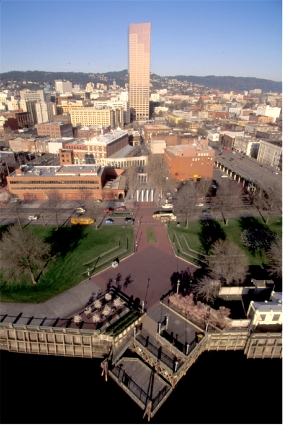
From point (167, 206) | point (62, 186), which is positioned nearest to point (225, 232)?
point (167, 206)

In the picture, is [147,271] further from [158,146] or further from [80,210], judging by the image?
[158,146]

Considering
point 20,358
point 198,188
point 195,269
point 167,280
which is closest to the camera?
point 20,358

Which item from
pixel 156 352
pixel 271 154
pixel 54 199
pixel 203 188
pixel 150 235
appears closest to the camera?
pixel 156 352

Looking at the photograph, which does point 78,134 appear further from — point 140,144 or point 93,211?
point 93,211

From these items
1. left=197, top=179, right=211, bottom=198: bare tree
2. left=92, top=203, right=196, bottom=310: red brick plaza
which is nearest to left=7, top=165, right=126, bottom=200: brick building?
left=92, top=203, right=196, bottom=310: red brick plaza

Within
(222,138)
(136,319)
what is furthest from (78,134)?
(136,319)

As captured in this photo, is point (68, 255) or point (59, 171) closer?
point (68, 255)
